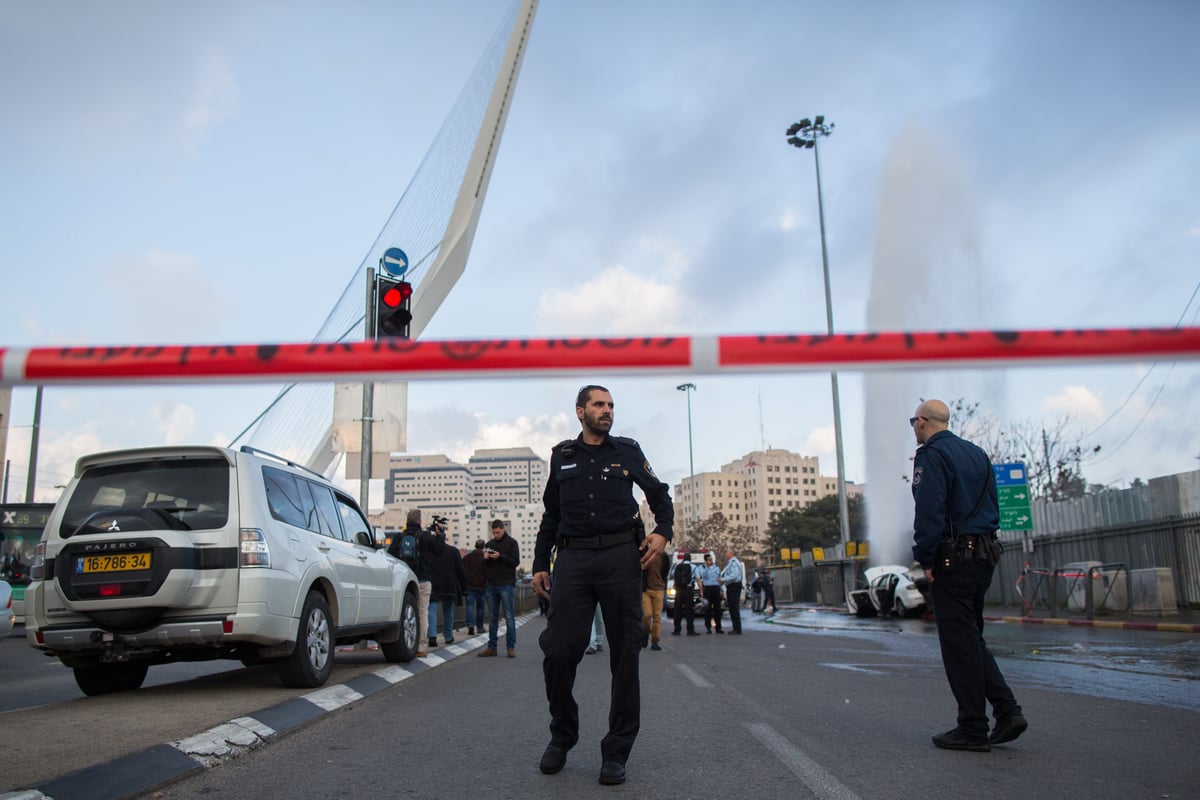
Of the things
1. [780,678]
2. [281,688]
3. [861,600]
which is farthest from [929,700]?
[861,600]

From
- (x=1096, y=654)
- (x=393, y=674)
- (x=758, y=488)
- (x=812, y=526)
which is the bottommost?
(x=1096, y=654)

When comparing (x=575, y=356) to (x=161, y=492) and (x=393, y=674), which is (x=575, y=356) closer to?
(x=161, y=492)

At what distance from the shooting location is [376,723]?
548 cm

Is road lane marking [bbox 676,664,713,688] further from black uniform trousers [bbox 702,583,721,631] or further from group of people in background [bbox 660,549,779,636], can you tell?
black uniform trousers [bbox 702,583,721,631]

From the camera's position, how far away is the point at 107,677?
6.76 m

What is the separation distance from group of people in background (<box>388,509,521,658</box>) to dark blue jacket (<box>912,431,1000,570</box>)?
22.3ft

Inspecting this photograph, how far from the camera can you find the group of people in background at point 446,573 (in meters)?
11.1

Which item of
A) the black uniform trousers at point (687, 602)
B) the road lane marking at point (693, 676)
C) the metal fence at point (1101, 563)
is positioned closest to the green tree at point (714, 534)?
the metal fence at point (1101, 563)

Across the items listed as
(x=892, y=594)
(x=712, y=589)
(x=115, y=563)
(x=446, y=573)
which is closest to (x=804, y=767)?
(x=115, y=563)

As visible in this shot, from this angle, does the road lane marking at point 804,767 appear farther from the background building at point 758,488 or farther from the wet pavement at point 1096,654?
the background building at point 758,488

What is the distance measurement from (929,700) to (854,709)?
2.64 ft

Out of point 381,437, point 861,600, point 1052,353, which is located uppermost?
point 381,437

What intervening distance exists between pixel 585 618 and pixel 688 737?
1.21 m

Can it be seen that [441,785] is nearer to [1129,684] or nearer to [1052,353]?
[1052,353]
